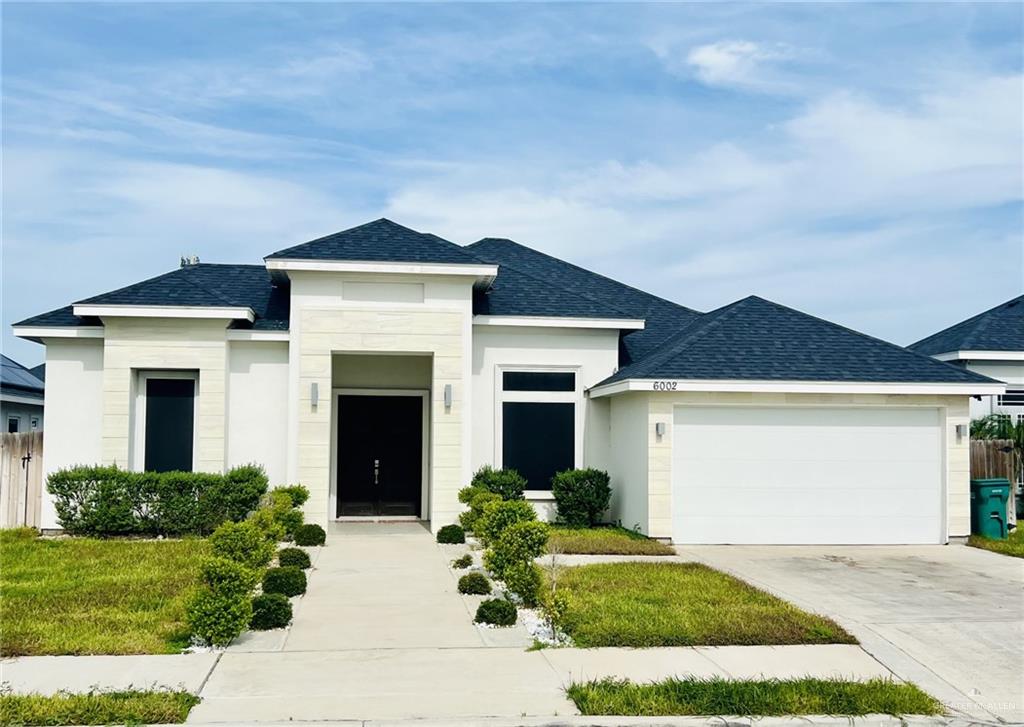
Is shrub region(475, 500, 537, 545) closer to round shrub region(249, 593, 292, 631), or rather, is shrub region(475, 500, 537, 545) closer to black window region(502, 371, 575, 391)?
round shrub region(249, 593, 292, 631)

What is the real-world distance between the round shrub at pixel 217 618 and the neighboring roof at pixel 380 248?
9229 millimetres

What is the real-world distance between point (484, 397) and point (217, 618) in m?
10.1

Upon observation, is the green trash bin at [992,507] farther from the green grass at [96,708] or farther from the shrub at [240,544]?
the green grass at [96,708]

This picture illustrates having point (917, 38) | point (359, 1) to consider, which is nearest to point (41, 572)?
point (359, 1)

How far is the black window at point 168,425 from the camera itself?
17219 mm

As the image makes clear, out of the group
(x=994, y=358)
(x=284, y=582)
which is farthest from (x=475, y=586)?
(x=994, y=358)

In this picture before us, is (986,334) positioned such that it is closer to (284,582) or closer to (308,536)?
(308,536)

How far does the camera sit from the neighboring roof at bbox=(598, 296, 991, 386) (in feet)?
52.9

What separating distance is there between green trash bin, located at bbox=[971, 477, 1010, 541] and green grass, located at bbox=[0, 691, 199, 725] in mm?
14961

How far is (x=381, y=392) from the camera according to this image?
759 inches

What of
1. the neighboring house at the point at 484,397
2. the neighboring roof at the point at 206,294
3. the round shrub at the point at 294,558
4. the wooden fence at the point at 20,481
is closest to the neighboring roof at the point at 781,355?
the neighboring house at the point at 484,397

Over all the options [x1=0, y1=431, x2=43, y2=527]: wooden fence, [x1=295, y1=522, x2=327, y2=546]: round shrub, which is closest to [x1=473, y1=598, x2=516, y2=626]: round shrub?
[x1=295, y1=522, x2=327, y2=546]: round shrub

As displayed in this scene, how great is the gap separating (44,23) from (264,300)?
6.49 meters

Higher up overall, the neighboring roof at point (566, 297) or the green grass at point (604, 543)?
the neighboring roof at point (566, 297)
